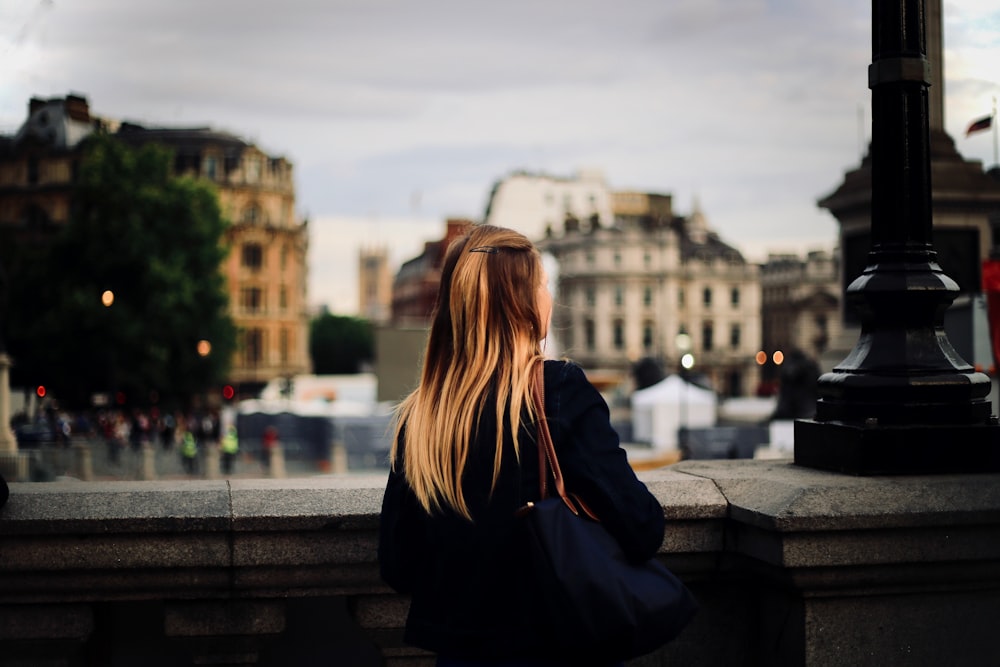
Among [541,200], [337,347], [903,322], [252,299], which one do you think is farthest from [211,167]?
[903,322]

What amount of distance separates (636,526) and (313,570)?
1.43m

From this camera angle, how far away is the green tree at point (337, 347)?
448 ft

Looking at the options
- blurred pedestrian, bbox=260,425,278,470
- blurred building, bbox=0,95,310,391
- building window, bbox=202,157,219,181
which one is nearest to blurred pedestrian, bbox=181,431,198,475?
blurred pedestrian, bbox=260,425,278,470

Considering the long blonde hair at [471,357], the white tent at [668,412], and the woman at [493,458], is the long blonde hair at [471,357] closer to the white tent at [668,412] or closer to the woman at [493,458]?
the woman at [493,458]

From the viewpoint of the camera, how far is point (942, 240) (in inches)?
624

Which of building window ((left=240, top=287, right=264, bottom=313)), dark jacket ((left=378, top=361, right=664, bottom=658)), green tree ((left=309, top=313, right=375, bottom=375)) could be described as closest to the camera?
dark jacket ((left=378, top=361, right=664, bottom=658))

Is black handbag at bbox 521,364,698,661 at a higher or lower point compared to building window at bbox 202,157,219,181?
lower

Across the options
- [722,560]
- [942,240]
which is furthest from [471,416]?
[942,240]

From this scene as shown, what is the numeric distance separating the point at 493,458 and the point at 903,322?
2.11 m

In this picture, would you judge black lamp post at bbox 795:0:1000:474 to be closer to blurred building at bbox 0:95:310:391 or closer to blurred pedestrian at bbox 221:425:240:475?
blurred pedestrian at bbox 221:425:240:475

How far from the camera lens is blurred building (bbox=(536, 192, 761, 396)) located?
106 metres

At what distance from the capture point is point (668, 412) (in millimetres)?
33969

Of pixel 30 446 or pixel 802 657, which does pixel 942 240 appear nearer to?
pixel 802 657

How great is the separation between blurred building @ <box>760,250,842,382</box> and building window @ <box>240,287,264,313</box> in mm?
45560
